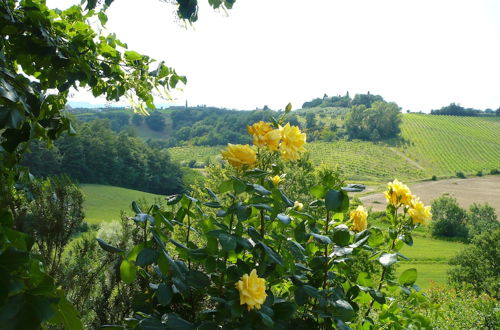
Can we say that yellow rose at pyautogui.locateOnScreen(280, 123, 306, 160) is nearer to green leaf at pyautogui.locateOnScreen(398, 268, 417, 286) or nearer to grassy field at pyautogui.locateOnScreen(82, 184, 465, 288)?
green leaf at pyautogui.locateOnScreen(398, 268, 417, 286)

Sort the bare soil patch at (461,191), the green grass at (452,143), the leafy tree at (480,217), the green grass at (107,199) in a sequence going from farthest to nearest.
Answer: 1. the green grass at (452,143)
2. the bare soil patch at (461,191)
3. the leafy tree at (480,217)
4. the green grass at (107,199)

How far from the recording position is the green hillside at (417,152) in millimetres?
68062

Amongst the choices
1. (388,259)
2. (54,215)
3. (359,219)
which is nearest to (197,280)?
(388,259)

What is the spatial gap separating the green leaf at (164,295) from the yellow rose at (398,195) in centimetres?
106

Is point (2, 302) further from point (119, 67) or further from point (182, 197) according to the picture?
point (119, 67)

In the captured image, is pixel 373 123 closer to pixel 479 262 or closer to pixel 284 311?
pixel 479 262

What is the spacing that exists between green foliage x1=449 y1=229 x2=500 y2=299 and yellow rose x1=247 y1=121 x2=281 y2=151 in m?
25.1

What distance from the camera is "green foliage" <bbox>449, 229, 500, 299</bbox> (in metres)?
22.8

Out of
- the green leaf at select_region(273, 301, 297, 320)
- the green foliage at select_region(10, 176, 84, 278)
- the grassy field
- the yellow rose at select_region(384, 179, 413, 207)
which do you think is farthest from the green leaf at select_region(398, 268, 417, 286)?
the grassy field

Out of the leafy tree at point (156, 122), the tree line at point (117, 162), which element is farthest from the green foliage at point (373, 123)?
the tree line at point (117, 162)

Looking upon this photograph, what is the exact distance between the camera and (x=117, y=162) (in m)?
45.8

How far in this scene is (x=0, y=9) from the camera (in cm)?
120

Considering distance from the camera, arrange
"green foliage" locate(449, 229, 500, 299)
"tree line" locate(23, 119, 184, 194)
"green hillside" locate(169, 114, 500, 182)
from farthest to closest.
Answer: "green hillside" locate(169, 114, 500, 182) → "tree line" locate(23, 119, 184, 194) → "green foliage" locate(449, 229, 500, 299)

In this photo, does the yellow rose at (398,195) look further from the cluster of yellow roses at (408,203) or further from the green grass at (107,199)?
the green grass at (107,199)
